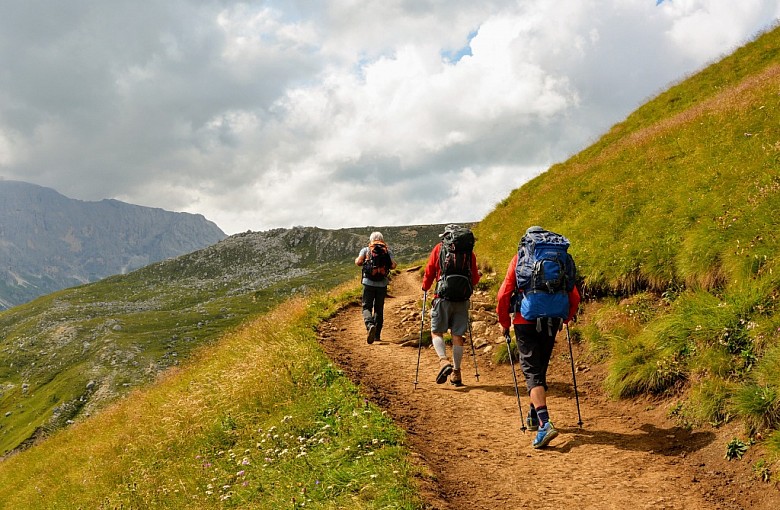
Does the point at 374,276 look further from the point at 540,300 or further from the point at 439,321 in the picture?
the point at 540,300

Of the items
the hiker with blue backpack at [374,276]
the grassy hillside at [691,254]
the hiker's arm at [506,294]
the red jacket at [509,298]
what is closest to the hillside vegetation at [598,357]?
the grassy hillside at [691,254]

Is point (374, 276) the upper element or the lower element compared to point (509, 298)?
upper

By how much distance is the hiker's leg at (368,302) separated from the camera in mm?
16141

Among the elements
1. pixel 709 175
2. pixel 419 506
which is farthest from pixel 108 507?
pixel 709 175

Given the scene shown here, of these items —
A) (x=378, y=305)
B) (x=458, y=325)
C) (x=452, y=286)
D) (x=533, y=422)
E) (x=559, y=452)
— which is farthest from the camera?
(x=378, y=305)

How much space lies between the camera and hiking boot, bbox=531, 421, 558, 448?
27.0 ft

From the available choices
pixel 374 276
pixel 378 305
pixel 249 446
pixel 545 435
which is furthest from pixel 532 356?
pixel 378 305

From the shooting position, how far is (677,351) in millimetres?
9219

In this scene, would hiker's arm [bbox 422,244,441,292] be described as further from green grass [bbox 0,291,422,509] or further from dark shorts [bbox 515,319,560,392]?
dark shorts [bbox 515,319,560,392]

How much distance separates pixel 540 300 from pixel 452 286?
3.34 m

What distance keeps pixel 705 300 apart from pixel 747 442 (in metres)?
3.17

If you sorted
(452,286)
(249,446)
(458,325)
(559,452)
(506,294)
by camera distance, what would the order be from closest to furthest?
(559,452)
(506,294)
(249,446)
(452,286)
(458,325)

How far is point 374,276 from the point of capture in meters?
15.8

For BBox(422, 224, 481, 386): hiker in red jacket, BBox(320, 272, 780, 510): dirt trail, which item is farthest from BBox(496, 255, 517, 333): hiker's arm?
BBox(422, 224, 481, 386): hiker in red jacket
